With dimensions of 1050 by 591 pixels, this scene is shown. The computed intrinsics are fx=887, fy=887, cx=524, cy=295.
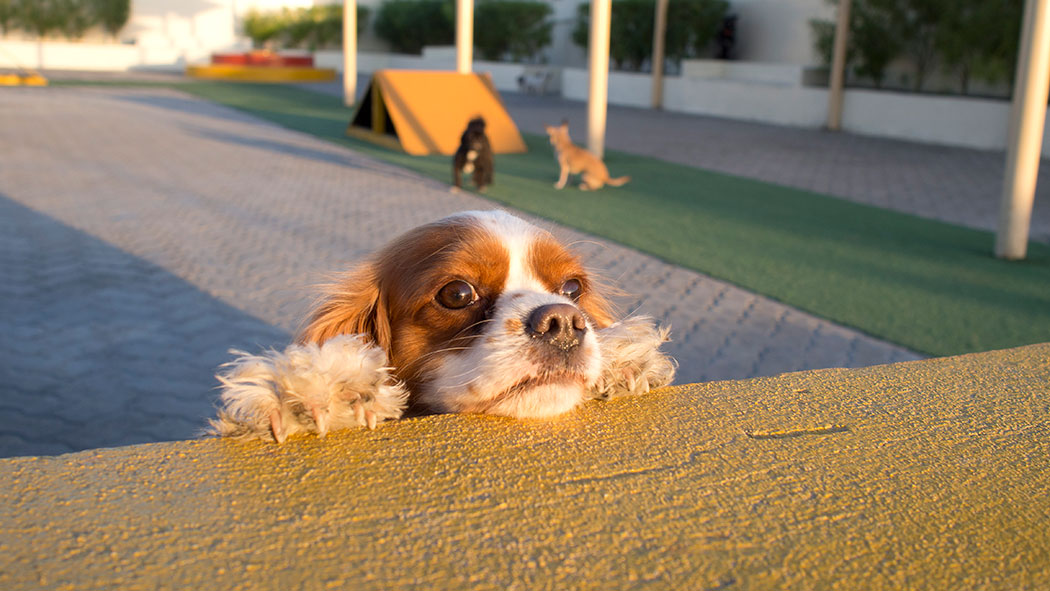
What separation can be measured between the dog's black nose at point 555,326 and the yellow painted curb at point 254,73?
3686 cm

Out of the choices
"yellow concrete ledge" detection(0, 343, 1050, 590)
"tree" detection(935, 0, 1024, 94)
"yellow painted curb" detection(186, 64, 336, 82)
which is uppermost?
"tree" detection(935, 0, 1024, 94)

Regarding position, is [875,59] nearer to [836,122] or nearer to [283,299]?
[836,122]

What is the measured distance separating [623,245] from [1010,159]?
3743 mm

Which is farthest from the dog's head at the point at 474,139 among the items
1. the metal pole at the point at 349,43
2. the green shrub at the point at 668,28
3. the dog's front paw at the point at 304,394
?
the green shrub at the point at 668,28

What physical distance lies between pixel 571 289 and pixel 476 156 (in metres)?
9.09

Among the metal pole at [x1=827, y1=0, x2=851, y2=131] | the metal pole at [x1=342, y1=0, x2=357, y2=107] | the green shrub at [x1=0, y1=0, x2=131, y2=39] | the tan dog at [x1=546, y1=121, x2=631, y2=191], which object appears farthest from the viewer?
the green shrub at [x1=0, y1=0, x2=131, y2=39]

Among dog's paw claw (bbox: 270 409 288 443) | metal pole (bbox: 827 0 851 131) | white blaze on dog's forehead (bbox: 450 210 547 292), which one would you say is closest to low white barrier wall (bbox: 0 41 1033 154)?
metal pole (bbox: 827 0 851 131)

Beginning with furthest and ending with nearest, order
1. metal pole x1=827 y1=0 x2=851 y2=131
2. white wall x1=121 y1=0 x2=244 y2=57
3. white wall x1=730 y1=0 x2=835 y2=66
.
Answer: white wall x1=121 y1=0 x2=244 y2=57
white wall x1=730 y1=0 x2=835 y2=66
metal pole x1=827 y1=0 x2=851 y2=131

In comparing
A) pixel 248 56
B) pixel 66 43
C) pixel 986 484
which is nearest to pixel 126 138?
pixel 986 484

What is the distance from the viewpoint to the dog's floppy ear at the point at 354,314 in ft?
8.52

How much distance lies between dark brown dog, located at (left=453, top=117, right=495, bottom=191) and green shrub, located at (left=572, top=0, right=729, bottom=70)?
1912 centimetres

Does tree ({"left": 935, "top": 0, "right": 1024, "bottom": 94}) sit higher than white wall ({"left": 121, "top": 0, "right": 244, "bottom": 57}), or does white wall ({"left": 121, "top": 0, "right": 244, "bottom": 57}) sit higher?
white wall ({"left": 121, "top": 0, "right": 244, "bottom": 57})

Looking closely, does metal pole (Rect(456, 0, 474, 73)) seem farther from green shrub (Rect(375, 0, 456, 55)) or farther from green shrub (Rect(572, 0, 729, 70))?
green shrub (Rect(375, 0, 456, 55))

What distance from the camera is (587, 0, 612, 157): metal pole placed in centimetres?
1355
